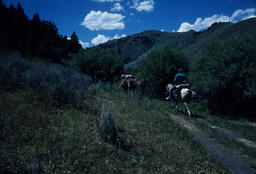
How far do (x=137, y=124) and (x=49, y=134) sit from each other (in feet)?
11.6

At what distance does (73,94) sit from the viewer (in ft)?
20.8

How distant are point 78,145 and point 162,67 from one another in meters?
15.4

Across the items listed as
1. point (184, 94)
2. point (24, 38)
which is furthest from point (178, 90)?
point (24, 38)

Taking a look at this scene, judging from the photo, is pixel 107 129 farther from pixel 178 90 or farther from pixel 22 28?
pixel 22 28

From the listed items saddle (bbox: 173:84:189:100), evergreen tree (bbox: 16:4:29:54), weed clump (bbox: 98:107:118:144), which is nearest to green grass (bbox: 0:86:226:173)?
weed clump (bbox: 98:107:118:144)

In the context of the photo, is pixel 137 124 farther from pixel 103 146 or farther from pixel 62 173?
pixel 62 173

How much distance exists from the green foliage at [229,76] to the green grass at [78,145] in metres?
9.27

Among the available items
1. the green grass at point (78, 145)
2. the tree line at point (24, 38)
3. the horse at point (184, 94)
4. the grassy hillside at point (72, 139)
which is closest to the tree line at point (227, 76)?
the horse at point (184, 94)

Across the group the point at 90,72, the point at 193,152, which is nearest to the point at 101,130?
the point at 193,152

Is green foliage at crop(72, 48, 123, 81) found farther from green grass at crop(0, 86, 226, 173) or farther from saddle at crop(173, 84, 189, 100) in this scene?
green grass at crop(0, 86, 226, 173)

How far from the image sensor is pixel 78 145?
3543mm

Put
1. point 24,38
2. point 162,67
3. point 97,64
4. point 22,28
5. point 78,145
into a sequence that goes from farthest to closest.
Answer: point 22,28 < point 24,38 < point 97,64 < point 162,67 < point 78,145

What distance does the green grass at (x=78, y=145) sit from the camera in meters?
2.95

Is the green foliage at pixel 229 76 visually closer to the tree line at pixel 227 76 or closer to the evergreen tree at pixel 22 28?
the tree line at pixel 227 76
